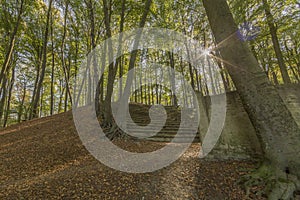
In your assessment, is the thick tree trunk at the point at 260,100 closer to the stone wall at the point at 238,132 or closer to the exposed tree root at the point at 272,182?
the exposed tree root at the point at 272,182

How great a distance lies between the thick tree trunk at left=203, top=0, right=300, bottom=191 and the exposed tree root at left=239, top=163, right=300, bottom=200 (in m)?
0.09

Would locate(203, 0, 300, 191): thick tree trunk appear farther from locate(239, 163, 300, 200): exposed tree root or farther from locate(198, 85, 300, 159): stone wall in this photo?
locate(198, 85, 300, 159): stone wall

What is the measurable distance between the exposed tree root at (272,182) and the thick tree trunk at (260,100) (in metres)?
0.09

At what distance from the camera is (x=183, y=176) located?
3.01 m

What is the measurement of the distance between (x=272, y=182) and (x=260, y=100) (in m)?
1.30

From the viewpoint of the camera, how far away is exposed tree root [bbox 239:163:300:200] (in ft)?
7.81

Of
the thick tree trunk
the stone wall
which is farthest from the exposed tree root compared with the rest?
the stone wall

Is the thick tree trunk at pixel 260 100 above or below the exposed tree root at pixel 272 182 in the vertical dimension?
above

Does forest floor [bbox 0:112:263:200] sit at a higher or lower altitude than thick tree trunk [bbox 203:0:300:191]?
lower

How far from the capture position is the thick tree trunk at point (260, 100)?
253cm

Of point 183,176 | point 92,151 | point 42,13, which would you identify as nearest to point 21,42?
point 42,13

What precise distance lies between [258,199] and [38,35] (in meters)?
15.7

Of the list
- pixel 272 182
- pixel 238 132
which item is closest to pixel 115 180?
pixel 272 182

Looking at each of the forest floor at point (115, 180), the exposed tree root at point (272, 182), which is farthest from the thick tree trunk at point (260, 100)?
the forest floor at point (115, 180)
